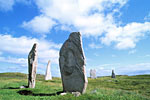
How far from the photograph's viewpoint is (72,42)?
12102 millimetres

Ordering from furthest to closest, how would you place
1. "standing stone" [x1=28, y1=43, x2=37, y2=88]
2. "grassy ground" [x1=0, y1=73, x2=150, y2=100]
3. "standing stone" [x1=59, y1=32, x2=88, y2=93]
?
1. "standing stone" [x1=28, y1=43, x2=37, y2=88]
2. "standing stone" [x1=59, y1=32, x2=88, y2=93]
3. "grassy ground" [x1=0, y1=73, x2=150, y2=100]

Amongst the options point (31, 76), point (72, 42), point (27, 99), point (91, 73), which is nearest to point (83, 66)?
point (72, 42)

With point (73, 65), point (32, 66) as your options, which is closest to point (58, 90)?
point (73, 65)

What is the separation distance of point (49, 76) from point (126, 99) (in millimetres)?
24016

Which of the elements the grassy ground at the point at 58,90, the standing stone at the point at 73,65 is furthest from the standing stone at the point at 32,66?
the standing stone at the point at 73,65

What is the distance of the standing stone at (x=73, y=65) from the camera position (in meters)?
11.3

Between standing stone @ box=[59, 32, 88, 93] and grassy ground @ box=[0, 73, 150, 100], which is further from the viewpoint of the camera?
standing stone @ box=[59, 32, 88, 93]

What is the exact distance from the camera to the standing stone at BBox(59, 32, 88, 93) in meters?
11.3

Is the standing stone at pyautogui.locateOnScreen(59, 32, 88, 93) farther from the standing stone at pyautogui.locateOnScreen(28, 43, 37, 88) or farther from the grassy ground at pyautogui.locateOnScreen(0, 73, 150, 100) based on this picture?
the standing stone at pyautogui.locateOnScreen(28, 43, 37, 88)

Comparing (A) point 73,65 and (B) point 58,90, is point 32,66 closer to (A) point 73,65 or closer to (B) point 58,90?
(B) point 58,90

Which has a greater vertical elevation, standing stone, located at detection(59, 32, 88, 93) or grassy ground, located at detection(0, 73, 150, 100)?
standing stone, located at detection(59, 32, 88, 93)

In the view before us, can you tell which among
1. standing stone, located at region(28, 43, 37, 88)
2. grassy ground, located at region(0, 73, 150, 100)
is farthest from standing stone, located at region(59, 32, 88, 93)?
standing stone, located at region(28, 43, 37, 88)

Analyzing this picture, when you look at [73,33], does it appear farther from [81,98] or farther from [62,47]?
[81,98]

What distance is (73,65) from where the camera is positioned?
1176 centimetres
